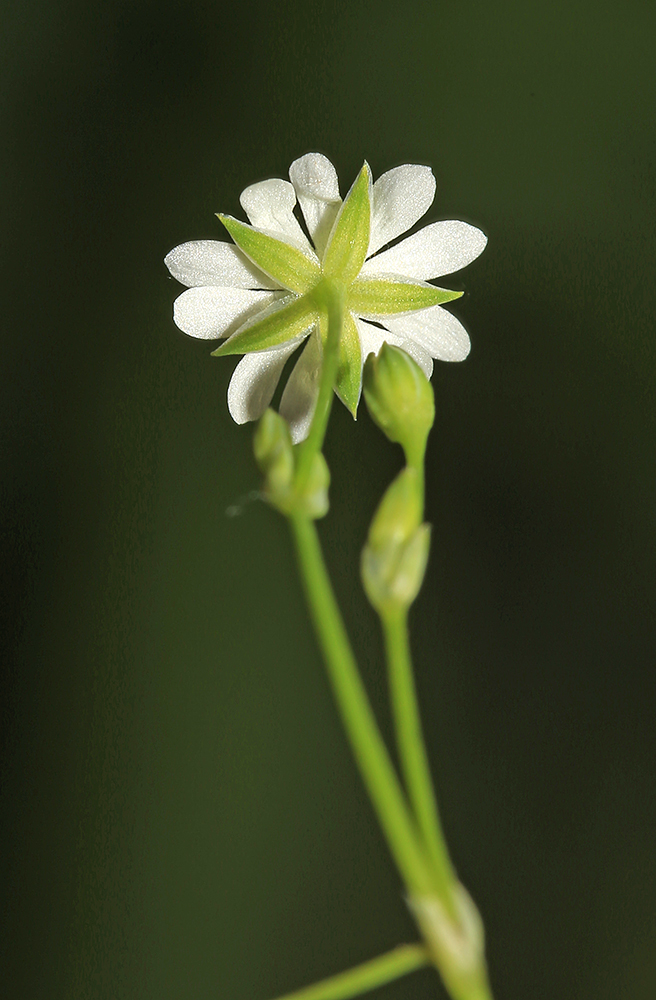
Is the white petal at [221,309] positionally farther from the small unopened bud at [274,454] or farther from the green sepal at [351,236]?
the small unopened bud at [274,454]

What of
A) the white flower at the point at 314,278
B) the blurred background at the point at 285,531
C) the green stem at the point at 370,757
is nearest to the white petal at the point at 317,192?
the white flower at the point at 314,278

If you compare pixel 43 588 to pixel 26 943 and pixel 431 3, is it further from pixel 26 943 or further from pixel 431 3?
pixel 431 3

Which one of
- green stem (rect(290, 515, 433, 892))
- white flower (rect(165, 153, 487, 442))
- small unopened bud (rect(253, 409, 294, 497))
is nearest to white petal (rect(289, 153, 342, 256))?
white flower (rect(165, 153, 487, 442))

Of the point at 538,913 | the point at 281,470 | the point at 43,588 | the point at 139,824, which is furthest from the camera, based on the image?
the point at 43,588

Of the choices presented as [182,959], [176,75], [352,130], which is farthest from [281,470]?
[176,75]

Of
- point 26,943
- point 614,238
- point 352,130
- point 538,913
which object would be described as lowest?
point 538,913
